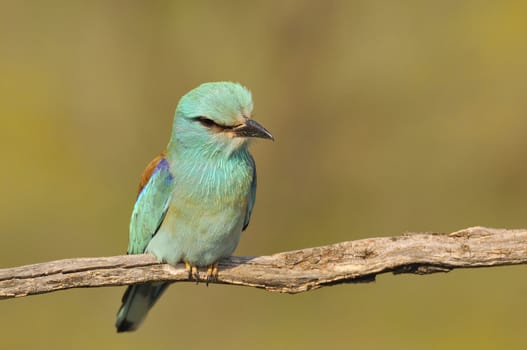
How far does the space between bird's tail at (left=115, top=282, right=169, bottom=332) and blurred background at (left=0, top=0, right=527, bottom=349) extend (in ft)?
6.27

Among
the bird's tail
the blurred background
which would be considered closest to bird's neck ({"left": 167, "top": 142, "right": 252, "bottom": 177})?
the bird's tail

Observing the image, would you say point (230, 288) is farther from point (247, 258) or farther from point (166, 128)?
point (247, 258)

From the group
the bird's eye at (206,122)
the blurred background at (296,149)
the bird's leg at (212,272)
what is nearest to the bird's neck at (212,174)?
the bird's eye at (206,122)

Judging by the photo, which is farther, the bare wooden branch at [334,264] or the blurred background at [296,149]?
the blurred background at [296,149]

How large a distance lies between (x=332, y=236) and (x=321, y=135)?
780 millimetres

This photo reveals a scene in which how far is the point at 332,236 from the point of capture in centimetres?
700

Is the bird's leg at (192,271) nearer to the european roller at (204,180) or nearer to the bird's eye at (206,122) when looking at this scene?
the european roller at (204,180)

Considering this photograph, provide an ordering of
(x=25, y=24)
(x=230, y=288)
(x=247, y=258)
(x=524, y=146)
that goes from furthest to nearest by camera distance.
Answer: (x=25, y=24)
(x=524, y=146)
(x=230, y=288)
(x=247, y=258)

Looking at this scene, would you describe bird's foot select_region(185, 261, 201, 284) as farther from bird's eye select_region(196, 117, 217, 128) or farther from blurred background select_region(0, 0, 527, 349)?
blurred background select_region(0, 0, 527, 349)

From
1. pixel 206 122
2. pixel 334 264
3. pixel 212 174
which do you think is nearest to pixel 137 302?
pixel 212 174

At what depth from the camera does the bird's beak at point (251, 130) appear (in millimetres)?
3896

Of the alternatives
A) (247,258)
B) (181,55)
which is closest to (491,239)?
(247,258)

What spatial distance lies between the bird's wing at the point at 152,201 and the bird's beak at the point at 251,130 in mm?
398

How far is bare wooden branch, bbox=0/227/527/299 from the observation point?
362 centimetres
